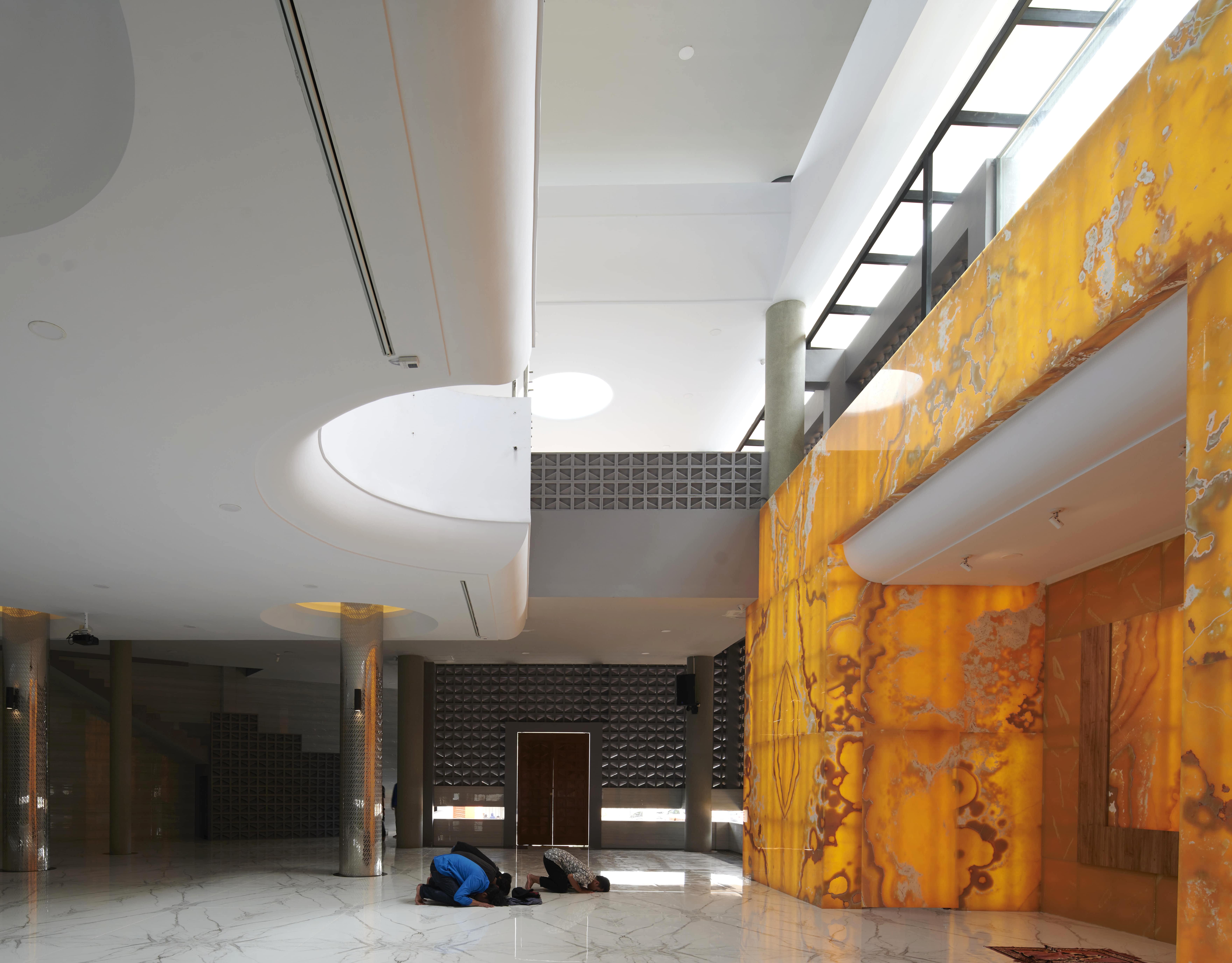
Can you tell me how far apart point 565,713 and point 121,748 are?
22.9 ft

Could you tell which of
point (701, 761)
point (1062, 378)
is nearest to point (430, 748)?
point (701, 761)

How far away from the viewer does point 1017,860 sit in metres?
8.33

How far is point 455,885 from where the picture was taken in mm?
9297

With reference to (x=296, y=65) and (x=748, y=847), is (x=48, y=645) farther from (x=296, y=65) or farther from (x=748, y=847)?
(x=296, y=65)

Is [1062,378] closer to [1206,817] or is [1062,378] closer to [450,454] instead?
[1206,817]

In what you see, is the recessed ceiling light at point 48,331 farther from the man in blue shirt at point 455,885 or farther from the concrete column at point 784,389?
the concrete column at point 784,389

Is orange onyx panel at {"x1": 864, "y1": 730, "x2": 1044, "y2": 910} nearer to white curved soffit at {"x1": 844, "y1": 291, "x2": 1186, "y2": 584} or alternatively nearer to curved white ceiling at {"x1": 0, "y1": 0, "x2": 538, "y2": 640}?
white curved soffit at {"x1": 844, "y1": 291, "x2": 1186, "y2": 584}

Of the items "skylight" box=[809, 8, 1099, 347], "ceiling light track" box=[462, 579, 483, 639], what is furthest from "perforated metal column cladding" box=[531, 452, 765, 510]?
"skylight" box=[809, 8, 1099, 347]

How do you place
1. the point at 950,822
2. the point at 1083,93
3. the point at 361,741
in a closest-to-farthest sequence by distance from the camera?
the point at 1083,93 → the point at 950,822 → the point at 361,741

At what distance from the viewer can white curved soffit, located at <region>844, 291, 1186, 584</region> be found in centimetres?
414

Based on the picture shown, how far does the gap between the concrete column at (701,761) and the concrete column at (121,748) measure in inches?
332

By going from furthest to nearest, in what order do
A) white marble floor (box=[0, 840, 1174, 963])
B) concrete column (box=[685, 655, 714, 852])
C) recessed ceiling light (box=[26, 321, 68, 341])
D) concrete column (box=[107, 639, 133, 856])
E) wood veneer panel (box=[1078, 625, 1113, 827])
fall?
1. concrete column (box=[685, 655, 714, 852])
2. concrete column (box=[107, 639, 133, 856])
3. wood veneer panel (box=[1078, 625, 1113, 827])
4. white marble floor (box=[0, 840, 1174, 963])
5. recessed ceiling light (box=[26, 321, 68, 341])

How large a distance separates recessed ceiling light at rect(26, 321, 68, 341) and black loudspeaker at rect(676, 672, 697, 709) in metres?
12.8

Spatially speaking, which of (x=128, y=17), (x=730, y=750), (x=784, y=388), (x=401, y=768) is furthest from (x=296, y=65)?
(x=730, y=750)
